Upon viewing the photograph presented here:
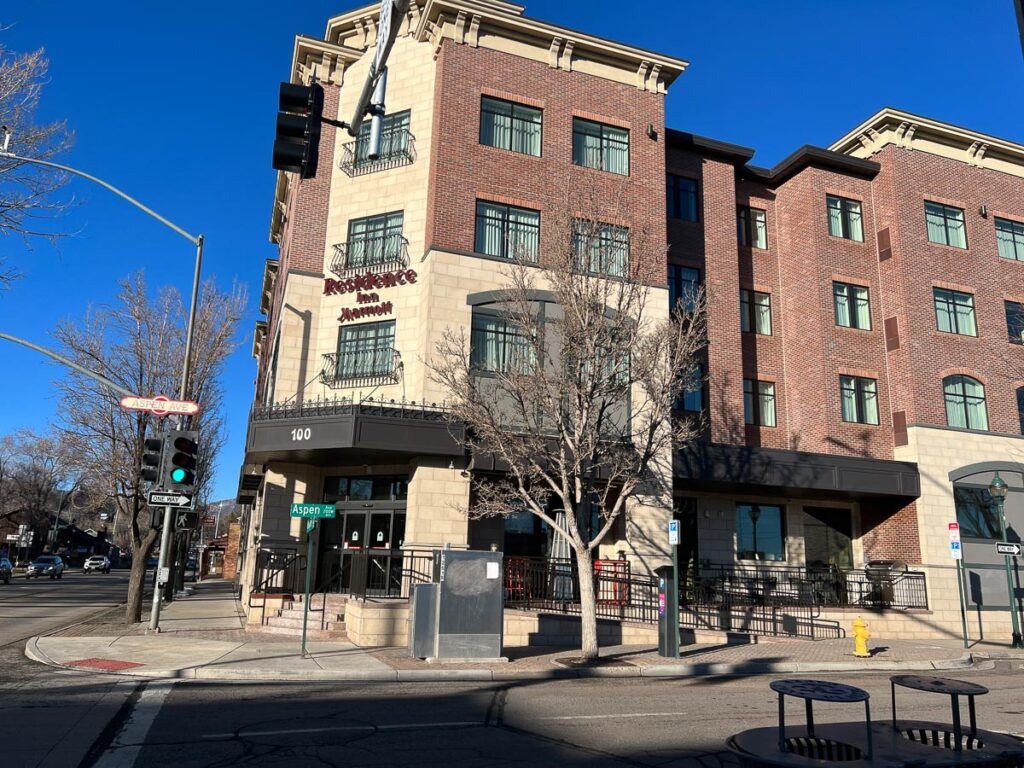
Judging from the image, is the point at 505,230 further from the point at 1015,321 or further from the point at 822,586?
the point at 1015,321

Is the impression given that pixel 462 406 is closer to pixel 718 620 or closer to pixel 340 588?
pixel 340 588

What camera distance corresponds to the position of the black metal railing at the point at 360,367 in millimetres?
21203

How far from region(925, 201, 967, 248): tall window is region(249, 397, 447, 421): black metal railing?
767 inches

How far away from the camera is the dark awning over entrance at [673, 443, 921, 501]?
73.3 feet

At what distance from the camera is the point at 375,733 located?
8.34 metres

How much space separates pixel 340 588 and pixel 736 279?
16.2 metres

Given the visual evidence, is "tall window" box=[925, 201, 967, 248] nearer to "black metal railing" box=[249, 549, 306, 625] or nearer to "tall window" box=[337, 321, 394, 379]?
"tall window" box=[337, 321, 394, 379]

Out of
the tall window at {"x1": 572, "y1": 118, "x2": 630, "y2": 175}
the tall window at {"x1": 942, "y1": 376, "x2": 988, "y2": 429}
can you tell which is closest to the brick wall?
the tall window at {"x1": 572, "y1": 118, "x2": 630, "y2": 175}

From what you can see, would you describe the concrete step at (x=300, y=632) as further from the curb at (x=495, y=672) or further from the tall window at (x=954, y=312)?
the tall window at (x=954, y=312)

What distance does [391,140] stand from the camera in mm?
23328

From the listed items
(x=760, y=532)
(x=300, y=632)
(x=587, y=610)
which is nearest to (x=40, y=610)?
(x=300, y=632)

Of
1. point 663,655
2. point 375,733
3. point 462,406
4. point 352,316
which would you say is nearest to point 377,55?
point 375,733

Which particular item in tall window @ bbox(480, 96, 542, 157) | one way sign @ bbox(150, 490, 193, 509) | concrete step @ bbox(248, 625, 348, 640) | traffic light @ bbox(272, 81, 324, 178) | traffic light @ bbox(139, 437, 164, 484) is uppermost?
tall window @ bbox(480, 96, 542, 157)

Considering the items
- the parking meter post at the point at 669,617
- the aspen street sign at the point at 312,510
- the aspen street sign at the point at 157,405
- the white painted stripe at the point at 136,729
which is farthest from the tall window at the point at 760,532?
the white painted stripe at the point at 136,729
